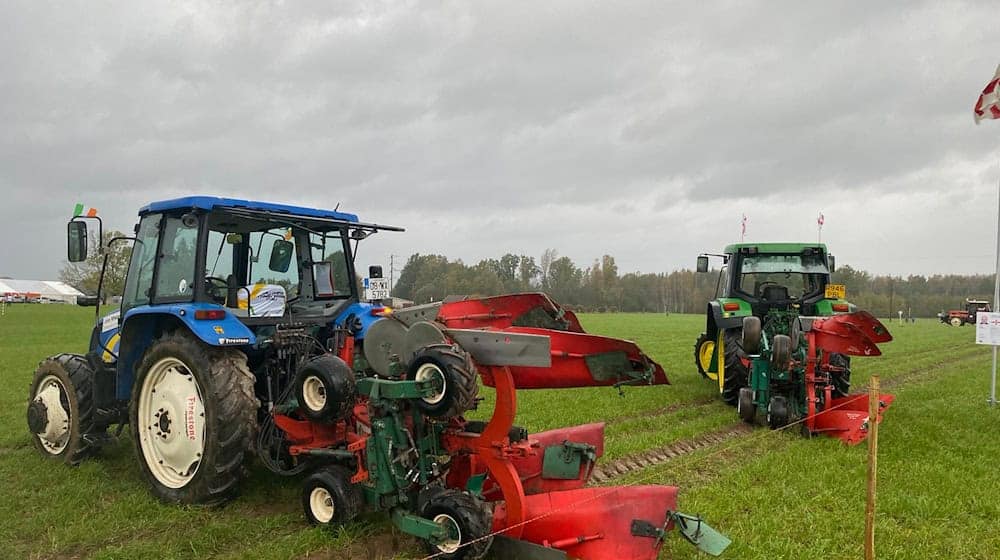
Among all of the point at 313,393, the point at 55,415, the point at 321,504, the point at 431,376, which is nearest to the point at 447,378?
the point at 431,376

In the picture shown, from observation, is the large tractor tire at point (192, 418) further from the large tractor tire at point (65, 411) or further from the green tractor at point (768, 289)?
the green tractor at point (768, 289)

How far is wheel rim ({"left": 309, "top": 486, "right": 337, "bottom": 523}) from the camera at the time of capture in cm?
417

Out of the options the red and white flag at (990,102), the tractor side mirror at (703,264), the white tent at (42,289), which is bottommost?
the white tent at (42,289)

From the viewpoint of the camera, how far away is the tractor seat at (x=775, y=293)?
33.8ft

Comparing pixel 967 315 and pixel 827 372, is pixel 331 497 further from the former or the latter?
pixel 967 315

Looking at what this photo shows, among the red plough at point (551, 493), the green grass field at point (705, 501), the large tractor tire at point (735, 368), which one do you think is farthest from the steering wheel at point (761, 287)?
the red plough at point (551, 493)

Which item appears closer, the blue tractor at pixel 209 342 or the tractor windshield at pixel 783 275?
the blue tractor at pixel 209 342

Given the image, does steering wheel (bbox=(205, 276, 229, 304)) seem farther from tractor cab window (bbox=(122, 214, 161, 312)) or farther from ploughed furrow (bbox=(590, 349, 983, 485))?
ploughed furrow (bbox=(590, 349, 983, 485))

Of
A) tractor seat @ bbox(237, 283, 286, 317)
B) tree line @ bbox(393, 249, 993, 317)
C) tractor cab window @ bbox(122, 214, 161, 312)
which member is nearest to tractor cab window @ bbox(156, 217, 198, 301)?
tractor cab window @ bbox(122, 214, 161, 312)

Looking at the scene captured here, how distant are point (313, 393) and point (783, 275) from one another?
849cm

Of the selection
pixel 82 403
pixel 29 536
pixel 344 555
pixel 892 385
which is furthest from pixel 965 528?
pixel 892 385

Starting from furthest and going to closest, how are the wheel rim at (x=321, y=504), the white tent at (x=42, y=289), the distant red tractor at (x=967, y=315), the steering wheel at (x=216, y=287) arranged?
the white tent at (x=42, y=289)
the distant red tractor at (x=967, y=315)
the steering wheel at (x=216, y=287)
the wheel rim at (x=321, y=504)

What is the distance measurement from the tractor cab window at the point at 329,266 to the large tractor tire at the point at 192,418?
4.57ft

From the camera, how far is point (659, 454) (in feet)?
21.6
